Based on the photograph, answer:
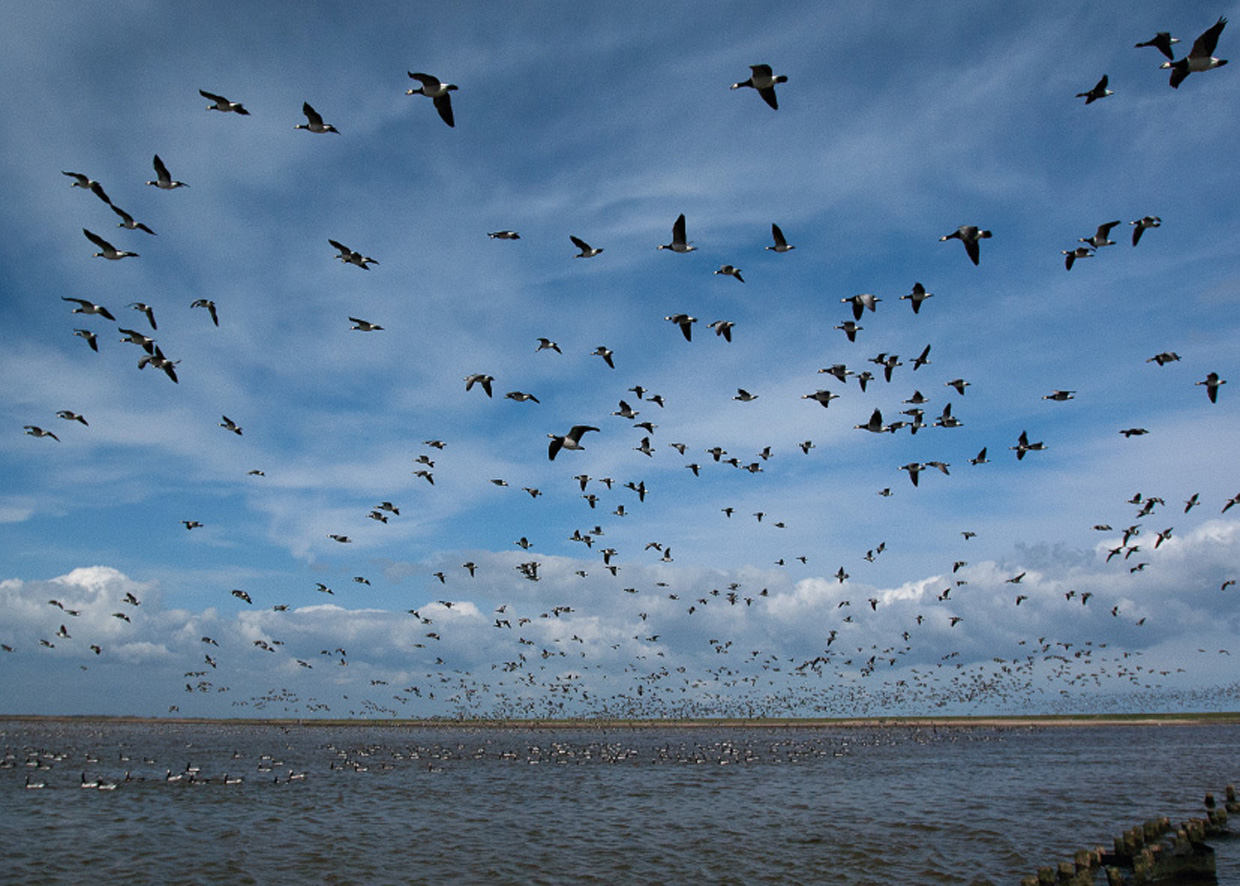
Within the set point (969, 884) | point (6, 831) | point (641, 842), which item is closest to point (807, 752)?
point (641, 842)

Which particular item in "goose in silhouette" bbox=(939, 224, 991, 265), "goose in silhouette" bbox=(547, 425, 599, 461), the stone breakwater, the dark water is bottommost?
the dark water

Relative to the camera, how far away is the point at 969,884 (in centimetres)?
2438

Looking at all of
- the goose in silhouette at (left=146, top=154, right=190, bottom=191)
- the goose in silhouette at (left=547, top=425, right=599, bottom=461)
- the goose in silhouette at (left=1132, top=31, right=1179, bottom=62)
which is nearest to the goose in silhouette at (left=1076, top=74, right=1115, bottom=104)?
the goose in silhouette at (left=1132, top=31, right=1179, bottom=62)

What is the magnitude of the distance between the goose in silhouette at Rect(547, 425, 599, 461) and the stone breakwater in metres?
16.4

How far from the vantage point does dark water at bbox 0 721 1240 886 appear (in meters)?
26.9

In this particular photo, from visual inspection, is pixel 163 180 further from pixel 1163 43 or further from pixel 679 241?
pixel 1163 43

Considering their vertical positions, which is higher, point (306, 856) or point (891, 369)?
point (891, 369)

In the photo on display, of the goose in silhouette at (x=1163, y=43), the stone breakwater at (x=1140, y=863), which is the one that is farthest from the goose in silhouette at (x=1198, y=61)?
the stone breakwater at (x=1140, y=863)

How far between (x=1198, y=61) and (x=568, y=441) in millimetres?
18403

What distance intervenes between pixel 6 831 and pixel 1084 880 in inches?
1561

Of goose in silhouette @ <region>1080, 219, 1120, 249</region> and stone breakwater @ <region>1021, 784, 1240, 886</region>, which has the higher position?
goose in silhouette @ <region>1080, 219, 1120, 249</region>

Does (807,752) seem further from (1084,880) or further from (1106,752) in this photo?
(1084,880)

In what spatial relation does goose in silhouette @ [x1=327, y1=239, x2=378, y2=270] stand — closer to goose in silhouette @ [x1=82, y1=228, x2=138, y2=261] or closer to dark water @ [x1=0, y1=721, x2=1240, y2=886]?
goose in silhouette @ [x1=82, y1=228, x2=138, y2=261]

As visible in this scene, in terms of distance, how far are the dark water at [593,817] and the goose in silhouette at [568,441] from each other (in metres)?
13.6
